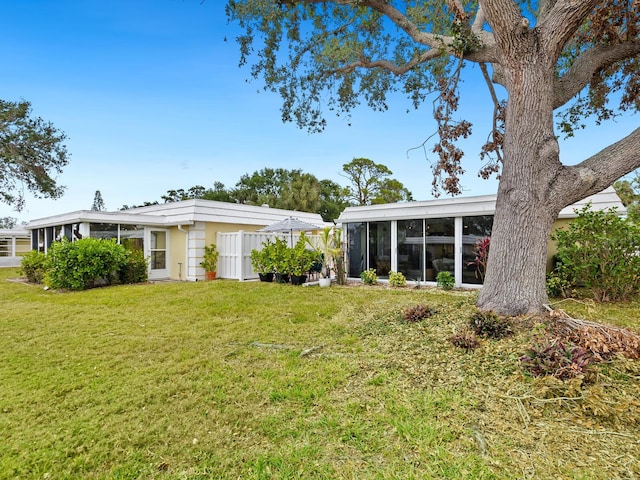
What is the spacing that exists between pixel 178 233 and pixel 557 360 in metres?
12.7

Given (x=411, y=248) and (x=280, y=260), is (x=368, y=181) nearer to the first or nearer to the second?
(x=411, y=248)

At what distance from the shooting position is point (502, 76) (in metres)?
5.90

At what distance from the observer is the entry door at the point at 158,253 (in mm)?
13133

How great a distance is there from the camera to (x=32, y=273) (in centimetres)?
1334

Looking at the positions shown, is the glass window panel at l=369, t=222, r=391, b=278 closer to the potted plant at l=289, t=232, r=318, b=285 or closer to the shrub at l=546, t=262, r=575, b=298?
the potted plant at l=289, t=232, r=318, b=285

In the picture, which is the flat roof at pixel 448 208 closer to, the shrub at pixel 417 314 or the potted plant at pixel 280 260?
the potted plant at pixel 280 260

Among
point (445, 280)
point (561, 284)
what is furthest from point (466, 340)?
point (445, 280)

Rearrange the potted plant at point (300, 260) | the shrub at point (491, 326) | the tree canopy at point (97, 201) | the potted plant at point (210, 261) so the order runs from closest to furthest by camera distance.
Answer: the shrub at point (491, 326) < the potted plant at point (300, 260) < the potted plant at point (210, 261) < the tree canopy at point (97, 201)

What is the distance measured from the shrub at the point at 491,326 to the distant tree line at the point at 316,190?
25.5 m

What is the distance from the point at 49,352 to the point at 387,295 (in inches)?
269

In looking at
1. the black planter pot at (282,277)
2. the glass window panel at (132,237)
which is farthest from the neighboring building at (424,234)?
the glass window panel at (132,237)

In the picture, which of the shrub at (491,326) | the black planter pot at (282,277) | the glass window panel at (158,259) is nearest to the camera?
the shrub at (491,326)

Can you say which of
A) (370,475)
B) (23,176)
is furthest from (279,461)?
(23,176)

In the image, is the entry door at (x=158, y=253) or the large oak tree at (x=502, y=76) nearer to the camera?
the large oak tree at (x=502, y=76)
